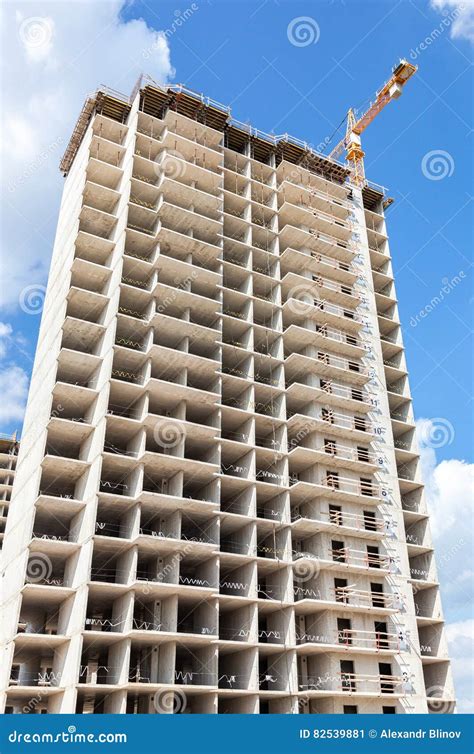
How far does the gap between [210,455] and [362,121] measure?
45211mm

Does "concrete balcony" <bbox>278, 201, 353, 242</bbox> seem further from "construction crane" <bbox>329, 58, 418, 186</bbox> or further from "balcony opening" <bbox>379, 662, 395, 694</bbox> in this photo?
"balcony opening" <bbox>379, 662, 395, 694</bbox>

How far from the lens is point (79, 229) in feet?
164

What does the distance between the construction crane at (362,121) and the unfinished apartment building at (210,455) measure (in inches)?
408

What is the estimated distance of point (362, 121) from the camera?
234ft

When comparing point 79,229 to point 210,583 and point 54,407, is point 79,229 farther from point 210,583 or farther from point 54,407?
point 210,583

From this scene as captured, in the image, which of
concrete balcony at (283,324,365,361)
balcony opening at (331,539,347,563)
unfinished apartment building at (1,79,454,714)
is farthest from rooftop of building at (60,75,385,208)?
balcony opening at (331,539,347,563)

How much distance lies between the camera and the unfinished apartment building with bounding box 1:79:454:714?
38281 mm

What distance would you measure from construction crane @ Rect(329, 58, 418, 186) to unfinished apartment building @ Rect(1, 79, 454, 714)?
1036 centimetres

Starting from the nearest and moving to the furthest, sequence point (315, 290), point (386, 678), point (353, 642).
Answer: point (386, 678), point (353, 642), point (315, 290)

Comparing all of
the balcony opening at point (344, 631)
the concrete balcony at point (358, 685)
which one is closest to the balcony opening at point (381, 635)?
the balcony opening at point (344, 631)

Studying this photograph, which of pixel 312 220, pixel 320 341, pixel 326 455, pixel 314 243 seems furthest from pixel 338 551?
pixel 312 220

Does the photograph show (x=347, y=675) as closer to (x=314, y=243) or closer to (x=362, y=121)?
(x=314, y=243)
